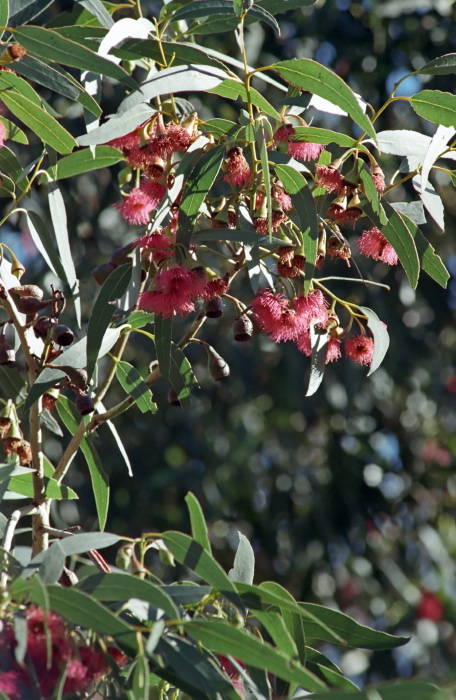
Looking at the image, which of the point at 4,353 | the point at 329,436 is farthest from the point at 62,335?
the point at 329,436

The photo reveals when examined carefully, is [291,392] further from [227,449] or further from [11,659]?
[11,659]

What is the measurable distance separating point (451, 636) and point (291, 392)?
1092 mm

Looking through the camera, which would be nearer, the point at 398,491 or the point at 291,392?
the point at 291,392

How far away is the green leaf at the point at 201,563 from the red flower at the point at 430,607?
8.08ft

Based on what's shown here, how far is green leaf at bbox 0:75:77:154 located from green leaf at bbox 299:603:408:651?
0.63 m

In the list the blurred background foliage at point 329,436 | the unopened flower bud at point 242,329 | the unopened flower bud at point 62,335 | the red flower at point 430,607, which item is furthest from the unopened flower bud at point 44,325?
the red flower at point 430,607

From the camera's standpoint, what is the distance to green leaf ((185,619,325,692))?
84cm

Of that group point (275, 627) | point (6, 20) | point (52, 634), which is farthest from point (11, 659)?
point (6, 20)

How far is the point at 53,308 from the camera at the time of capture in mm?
Answer: 1151

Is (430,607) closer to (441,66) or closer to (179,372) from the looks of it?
(179,372)

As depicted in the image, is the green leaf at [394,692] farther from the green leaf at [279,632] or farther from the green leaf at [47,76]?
the green leaf at [47,76]

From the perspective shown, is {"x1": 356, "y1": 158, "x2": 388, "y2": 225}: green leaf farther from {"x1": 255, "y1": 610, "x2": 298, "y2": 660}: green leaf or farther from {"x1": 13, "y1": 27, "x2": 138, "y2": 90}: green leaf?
{"x1": 255, "y1": 610, "x2": 298, "y2": 660}: green leaf

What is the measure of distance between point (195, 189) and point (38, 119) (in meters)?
0.24

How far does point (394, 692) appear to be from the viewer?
0.83 metres
